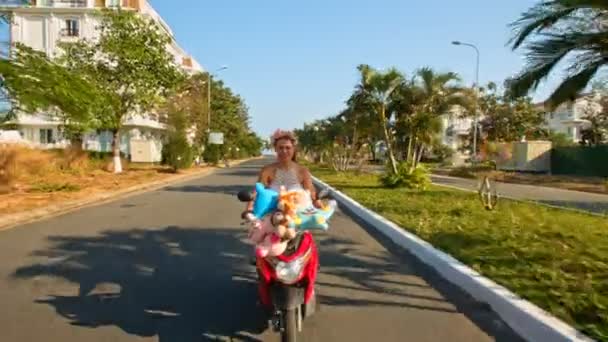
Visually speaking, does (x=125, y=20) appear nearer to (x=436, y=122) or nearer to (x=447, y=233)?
(x=436, y=122)

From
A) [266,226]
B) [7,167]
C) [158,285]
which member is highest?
[266,226]

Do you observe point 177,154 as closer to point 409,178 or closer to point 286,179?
point 409,178

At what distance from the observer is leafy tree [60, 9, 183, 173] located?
3114 cm

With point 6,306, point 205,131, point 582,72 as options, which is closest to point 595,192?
point 582,72

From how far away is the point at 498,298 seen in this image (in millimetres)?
5824

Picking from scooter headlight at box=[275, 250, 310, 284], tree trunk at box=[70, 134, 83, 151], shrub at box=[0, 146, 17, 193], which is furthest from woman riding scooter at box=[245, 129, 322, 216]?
tree trunk at box=[70, 134, 83, 151]

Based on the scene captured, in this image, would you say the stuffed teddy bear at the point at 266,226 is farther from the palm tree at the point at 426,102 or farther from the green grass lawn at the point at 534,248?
the palm tree at the point at 426,102

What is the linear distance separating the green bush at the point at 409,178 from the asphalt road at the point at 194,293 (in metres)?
11.5

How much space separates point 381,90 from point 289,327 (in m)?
21.5

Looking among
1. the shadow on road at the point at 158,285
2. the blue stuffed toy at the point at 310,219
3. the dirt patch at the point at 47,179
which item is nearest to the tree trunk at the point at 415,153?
the dirt patch at the point at 47,179

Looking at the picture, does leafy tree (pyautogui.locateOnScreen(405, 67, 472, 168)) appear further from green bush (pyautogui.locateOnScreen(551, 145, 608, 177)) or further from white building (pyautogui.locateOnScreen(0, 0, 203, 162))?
white building (pyautogui.locateOnScreen(0, 0, 203, 162))

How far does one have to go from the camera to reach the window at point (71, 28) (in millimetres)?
57631

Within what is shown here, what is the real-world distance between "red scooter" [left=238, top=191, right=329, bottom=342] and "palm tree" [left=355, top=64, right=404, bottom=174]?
20246 millimetres

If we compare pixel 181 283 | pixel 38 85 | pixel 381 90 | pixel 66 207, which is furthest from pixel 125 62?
pixel 181 283
